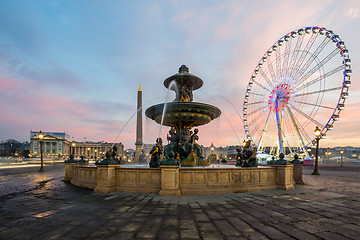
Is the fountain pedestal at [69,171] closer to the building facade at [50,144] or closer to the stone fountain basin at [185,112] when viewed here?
the stone fountain basin at [185,112]

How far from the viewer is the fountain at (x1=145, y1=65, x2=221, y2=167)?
36.8ft

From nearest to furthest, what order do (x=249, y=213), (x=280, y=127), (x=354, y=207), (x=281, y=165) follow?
(x=249, y=213) → (x=354, y=207) → (x=281, y=165) → (x=280, y=127)

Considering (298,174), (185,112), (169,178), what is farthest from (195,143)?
(169,178)

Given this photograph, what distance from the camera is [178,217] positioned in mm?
4746

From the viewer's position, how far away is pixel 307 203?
6.34m

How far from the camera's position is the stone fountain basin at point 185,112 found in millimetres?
11022

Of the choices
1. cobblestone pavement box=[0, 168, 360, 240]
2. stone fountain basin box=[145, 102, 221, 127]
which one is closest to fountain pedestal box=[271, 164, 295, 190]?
cobblestone pavement box=[0, 168, 360, 240]

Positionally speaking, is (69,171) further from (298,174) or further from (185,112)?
(298,174)

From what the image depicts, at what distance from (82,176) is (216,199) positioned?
6776mm

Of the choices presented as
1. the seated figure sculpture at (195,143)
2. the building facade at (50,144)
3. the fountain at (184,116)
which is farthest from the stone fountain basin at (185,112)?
the building facade at (50,144)

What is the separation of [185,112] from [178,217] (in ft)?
24.2

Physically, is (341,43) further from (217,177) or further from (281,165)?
(217,177)

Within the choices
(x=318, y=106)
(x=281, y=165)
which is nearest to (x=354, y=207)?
(x=281, y=165)

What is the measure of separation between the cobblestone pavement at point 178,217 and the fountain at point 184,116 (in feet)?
14.5
